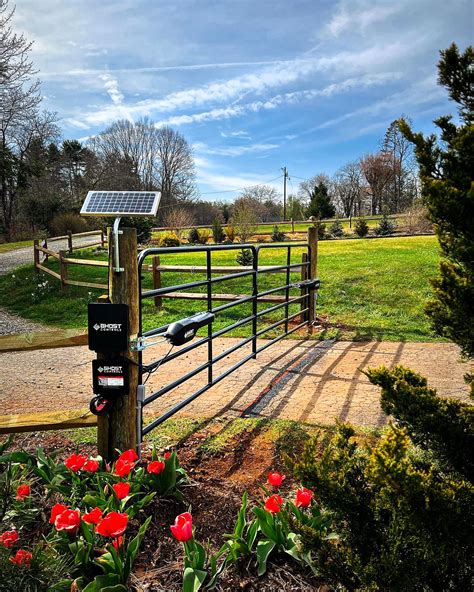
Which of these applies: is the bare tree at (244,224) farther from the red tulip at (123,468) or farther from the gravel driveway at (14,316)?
the red tulip at (123,468)

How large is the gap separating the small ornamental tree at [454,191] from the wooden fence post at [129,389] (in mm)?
1464

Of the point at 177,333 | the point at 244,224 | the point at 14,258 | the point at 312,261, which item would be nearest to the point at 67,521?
the point at 177,333

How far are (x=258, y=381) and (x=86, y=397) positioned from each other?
1645 millimetres

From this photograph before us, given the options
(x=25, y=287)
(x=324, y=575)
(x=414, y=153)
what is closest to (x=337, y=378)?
(x=324, y=575)

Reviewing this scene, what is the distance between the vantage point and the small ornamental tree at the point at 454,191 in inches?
45.8

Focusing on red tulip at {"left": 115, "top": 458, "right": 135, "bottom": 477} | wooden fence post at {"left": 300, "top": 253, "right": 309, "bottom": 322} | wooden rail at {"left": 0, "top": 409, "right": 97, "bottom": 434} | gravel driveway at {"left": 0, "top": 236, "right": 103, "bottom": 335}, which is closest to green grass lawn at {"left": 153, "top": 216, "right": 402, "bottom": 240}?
gravel driveway at {"left": 0, "top": 236, "right": 103, "bottom": 335}

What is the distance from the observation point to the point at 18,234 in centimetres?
2695

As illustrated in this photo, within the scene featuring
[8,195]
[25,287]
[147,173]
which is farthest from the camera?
[147,173]

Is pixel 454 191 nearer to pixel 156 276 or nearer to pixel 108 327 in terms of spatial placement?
pixel 108 327

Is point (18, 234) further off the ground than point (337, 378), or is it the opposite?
point (18, 234)

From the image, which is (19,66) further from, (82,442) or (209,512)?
(209,512)

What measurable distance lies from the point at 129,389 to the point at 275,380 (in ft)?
7.33

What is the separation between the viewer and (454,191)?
1137mm

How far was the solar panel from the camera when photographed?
2.33m
